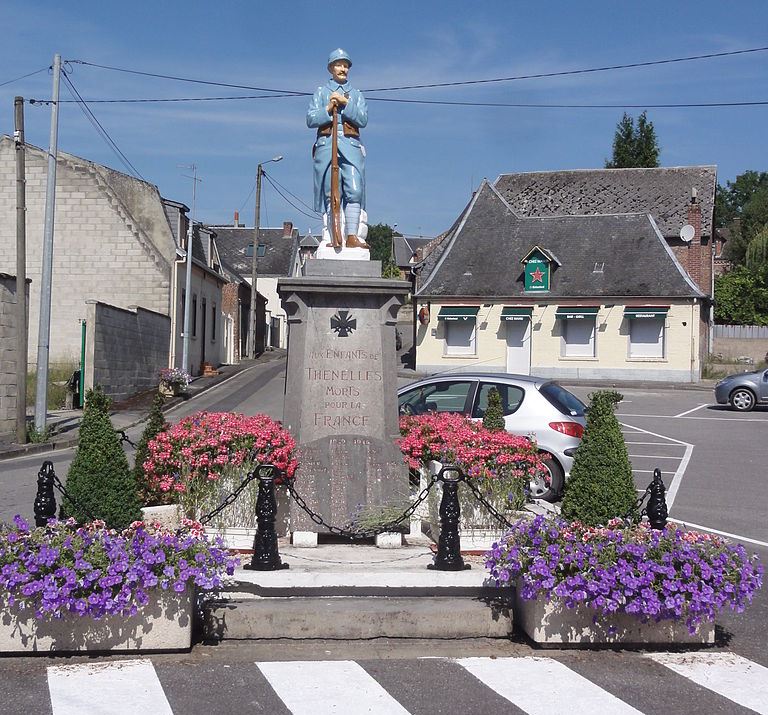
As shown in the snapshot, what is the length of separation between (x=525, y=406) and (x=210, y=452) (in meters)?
5.39

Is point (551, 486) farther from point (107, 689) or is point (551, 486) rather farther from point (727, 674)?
point (107, 689)

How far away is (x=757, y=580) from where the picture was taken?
20.5ft

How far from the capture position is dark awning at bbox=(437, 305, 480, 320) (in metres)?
42.2

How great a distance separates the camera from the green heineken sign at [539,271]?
41.5 meters

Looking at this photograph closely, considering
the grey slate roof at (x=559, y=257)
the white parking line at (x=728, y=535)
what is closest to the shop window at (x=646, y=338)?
the grey slate roof at (x=559, y=257)

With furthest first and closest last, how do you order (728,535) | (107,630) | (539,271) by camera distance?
(539,271) < (728,535) < (107,630)

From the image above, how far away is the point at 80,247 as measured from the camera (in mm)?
34844

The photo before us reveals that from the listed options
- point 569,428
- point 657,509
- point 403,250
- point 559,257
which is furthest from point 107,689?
point 403,250

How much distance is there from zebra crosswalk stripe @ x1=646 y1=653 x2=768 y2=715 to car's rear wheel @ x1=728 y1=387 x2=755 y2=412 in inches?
887

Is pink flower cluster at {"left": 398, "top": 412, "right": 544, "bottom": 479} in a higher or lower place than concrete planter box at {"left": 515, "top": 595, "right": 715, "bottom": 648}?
higher

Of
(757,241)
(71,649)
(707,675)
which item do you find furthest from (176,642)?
(757,241)

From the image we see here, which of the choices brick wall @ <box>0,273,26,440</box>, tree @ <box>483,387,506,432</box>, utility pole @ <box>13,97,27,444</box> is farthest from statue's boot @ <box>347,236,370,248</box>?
brick wall @ <box>0,273,26,440</box>

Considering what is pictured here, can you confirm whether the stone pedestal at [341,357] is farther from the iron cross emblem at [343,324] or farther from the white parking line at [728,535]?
the white parking line at [728,535]

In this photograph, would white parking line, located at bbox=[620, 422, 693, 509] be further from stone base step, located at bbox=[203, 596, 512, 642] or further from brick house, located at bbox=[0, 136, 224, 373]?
brick house, located at bbox=[0, 136, 224, 373]
